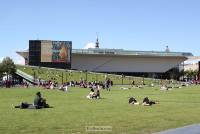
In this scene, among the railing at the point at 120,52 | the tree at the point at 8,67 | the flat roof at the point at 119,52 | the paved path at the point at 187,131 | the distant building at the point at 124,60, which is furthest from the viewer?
the distant building at the point at 124,60

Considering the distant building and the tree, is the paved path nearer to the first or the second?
the tree

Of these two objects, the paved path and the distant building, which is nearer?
the paved path

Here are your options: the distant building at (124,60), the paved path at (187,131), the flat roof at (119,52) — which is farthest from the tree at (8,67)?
the paved path at (187,131)

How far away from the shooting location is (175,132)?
15844mm

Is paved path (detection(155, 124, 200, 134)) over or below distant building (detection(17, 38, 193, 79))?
below

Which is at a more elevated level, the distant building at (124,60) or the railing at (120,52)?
the railing at (120,52)

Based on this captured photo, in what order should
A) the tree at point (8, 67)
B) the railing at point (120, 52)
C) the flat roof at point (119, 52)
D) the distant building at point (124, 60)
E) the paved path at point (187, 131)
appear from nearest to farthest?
the paved path at point (187, 131) < the tree at point (8, 67) < the railing at point (120, 52) < the flat roof at point (119, 52) < the distant building at point (124, 60)

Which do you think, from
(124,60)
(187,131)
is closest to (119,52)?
(124,60)

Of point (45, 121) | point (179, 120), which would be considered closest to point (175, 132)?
point (179, 120)

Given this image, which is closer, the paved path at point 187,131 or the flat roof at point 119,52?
the paved path at point 187,131

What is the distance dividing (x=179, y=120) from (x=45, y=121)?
226 inches

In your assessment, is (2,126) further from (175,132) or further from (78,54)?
(78,54)

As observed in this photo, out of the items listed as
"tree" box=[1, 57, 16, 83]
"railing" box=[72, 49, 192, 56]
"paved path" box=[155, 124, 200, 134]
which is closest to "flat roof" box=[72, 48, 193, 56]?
"railing" box=[72, 49, 192, 56]

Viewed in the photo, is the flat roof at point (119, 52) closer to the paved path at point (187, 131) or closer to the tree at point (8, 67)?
the tree at point (8, 67)
